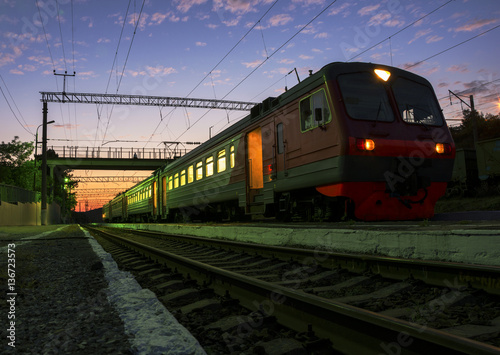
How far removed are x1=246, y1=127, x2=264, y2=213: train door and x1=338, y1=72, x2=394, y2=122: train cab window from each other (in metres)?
3.36

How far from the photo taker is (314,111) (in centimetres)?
796

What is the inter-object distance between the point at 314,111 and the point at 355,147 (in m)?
1.19

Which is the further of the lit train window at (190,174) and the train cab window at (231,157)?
the lit train window at (190,174)

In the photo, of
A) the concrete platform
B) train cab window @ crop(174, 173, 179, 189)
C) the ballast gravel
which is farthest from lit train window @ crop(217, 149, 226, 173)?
the ballast gravel

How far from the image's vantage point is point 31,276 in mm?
5008

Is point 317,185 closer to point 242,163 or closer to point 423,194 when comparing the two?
point 423,194

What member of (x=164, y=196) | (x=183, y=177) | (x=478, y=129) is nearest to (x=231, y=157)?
(x=183, y=177)

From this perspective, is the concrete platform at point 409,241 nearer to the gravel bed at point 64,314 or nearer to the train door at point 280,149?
the train door at point 280,149

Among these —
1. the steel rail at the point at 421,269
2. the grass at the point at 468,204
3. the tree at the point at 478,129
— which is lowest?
the steel rail at the point at 421,269

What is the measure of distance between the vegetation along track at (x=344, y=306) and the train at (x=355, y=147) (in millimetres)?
3199

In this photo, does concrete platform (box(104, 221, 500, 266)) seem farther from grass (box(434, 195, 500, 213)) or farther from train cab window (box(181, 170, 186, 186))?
grass (box(434, 195, 500, 213))

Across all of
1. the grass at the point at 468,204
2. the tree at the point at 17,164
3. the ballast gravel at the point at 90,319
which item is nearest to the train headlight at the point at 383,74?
the ballast gravel at the point at 90,319

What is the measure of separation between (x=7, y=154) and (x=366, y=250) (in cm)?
5820

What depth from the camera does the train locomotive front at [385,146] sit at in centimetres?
741
